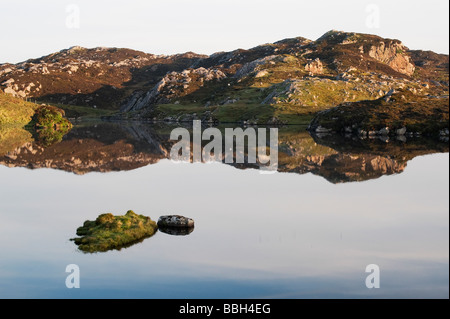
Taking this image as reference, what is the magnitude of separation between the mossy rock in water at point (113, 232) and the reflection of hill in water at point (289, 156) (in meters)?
36.0

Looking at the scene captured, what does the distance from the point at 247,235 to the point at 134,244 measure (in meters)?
10.0

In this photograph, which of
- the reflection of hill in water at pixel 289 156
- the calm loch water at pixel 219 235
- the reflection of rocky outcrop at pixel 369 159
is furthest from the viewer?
the reflection of hill in water at pixel 289 156

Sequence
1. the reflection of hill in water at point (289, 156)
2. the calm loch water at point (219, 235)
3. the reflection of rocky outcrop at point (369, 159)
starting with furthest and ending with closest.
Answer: the reflection of hill in water at point (289, 156) → the reflection of rocky outcrop at point (369, 159) → the calm loch water at point (219, 235)

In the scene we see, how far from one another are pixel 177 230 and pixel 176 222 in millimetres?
838

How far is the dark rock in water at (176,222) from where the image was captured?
41.9m

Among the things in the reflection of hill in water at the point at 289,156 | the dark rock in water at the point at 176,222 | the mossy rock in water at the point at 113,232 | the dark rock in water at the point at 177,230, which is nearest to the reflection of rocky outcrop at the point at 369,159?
the reflection of hill in water at the point at 289,156

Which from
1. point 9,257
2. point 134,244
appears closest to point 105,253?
point 134,244

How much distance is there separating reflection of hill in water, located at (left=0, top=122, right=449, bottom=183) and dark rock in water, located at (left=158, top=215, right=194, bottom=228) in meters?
32.8

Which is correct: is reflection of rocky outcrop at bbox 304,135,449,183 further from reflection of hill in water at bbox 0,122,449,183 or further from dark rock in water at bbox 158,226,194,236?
dark rock in water at bbox 158,226,194,236

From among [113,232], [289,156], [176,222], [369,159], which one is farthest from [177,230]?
[289,156]

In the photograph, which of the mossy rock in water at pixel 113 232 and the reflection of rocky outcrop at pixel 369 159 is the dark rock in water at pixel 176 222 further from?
the reflection of rocky outcrop at pixel 369 159

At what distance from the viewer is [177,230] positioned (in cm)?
4175

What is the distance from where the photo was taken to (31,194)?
59.1 m
